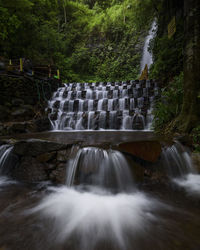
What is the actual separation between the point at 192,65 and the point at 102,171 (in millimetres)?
4134

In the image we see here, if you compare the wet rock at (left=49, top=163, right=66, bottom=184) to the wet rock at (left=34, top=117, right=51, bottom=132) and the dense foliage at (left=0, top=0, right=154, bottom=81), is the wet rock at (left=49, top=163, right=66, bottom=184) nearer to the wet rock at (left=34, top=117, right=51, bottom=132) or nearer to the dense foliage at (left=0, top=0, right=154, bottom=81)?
the wet rock at (left=34, top=117, right=51, bottom=132)

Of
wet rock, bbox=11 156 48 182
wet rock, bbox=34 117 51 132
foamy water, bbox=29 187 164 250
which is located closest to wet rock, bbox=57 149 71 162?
wet rock, bbox=11 156 48 182

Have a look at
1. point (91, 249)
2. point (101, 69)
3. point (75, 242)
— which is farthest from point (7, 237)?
point (101, 69)

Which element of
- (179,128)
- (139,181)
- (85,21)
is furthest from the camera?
(85,21)

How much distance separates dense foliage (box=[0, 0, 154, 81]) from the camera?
1567 cm

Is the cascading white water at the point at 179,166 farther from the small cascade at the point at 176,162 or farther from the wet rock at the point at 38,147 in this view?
the wet rock at the point at 38,147

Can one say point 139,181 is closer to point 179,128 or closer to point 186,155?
point 186,155

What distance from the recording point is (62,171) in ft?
10.6

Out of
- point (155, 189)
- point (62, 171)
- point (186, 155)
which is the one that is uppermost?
point (186, 155)

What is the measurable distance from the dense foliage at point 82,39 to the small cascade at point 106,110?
10.2m

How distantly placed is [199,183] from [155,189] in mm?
1031

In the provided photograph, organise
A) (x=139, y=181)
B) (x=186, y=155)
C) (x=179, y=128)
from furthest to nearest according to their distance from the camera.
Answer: (x=179, y=128)
(x=186, y=155)
(x=139, y=181)

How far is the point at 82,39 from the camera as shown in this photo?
2462cm

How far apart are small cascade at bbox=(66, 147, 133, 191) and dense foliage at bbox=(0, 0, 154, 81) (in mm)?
16366
